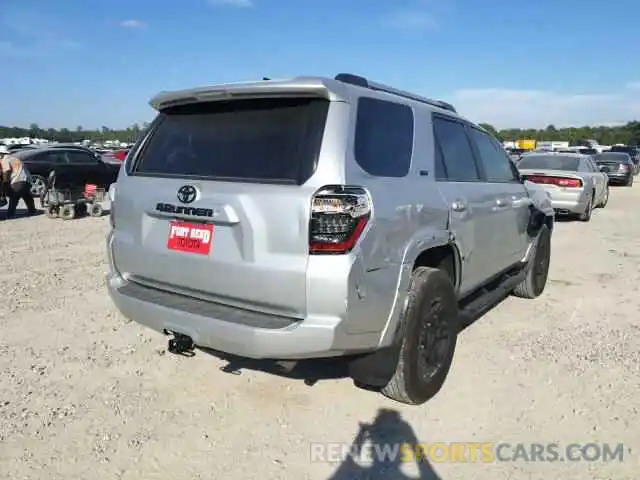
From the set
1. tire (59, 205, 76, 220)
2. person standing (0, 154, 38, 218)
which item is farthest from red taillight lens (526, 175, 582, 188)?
person standing (0, 154, 38, 218)

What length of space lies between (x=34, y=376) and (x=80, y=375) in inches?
12.3

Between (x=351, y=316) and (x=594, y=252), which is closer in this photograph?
(x=351, y=316)

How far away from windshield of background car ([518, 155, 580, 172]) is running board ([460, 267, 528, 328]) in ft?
26.4

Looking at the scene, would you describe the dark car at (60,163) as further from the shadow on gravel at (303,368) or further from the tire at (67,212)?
the shadow on gravel at (303,368)

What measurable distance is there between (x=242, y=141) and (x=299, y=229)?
0.70 meters

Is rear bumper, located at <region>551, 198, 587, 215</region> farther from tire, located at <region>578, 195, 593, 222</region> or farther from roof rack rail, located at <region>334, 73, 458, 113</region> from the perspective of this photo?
roof rack rail, located at <region>334, 73, 458, 113</region>

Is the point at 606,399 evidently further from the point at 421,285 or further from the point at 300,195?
the point at 300,195

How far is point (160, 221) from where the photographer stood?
10.5 ft

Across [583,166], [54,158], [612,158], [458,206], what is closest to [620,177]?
[612,158]

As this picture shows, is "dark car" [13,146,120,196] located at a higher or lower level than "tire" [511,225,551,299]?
higher

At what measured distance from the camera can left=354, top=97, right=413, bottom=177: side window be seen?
296cm

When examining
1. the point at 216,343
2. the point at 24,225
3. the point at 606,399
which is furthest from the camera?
the point at 24,225

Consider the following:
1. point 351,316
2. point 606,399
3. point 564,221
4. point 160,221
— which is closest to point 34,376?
point 160,221

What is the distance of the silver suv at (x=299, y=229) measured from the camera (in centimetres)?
271
